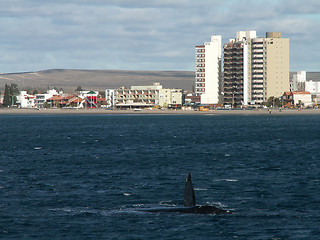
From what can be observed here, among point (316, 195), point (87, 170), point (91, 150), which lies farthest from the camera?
point (91, 150)

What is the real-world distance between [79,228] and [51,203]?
9.71 meters

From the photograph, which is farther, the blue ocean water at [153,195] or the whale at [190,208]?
the whale at [190,208]

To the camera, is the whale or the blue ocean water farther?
the whale

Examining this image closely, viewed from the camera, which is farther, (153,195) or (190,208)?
(153,195)

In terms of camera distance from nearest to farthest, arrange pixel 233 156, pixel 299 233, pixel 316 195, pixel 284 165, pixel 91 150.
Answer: pixel 299 233 → pixel 316 195 → pixel 284 165 → pixel 233 156 → pixel 91 150

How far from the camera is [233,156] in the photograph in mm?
95750

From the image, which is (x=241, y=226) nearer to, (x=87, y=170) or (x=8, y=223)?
(x=8, y=223)

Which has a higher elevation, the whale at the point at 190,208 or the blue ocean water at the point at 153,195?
the whale at the point at 190,208

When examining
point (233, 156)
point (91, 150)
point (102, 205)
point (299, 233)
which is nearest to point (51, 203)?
point (102, 205)

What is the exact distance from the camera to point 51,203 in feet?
168

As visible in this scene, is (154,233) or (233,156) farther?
(233,156)

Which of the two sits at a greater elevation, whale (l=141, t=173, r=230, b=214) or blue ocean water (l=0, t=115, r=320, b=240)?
whale (l=141, t=173, r=230, b=214)

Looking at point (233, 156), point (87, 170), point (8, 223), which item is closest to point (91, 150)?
point (233, 156)

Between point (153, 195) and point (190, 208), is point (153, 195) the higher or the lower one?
the lower one
